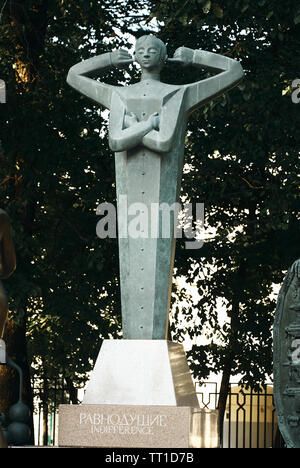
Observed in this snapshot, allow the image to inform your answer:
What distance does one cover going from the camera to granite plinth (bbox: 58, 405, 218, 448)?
24.6 feet

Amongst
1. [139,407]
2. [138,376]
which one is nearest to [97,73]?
[138,376]

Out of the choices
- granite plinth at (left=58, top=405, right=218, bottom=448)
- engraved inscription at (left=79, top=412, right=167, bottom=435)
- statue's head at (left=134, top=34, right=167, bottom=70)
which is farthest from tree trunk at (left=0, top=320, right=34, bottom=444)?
statue's head at (left=134, top=34, right=167, bottom=70)

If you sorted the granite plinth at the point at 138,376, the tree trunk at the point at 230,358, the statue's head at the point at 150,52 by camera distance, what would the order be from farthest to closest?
the tree trunk at the point at 230,358 → the statue's head at the point at 150,52 → the granite plinth at the point at 138,376

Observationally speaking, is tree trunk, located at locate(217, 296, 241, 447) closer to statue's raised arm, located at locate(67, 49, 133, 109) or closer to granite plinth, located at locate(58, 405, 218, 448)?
statue's raised arm, located at locate(67, 49, 133, 109)

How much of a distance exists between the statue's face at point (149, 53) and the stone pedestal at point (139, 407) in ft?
8.24

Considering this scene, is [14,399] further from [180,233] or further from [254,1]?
[254,1]

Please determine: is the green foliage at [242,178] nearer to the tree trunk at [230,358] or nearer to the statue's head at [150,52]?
the tree trunk at [230,358]

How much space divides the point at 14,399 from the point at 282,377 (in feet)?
20.1

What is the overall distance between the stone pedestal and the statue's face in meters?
2.51

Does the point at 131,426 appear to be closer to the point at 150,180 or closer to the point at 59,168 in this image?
the point at 150,180

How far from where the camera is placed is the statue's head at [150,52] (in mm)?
8547

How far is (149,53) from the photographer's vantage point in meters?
8.55

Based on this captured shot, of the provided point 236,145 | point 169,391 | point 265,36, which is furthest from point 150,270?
point 265,36

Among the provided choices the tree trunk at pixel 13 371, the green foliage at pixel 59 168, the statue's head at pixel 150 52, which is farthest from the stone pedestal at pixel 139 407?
the tree trunk at pixel 13 371
